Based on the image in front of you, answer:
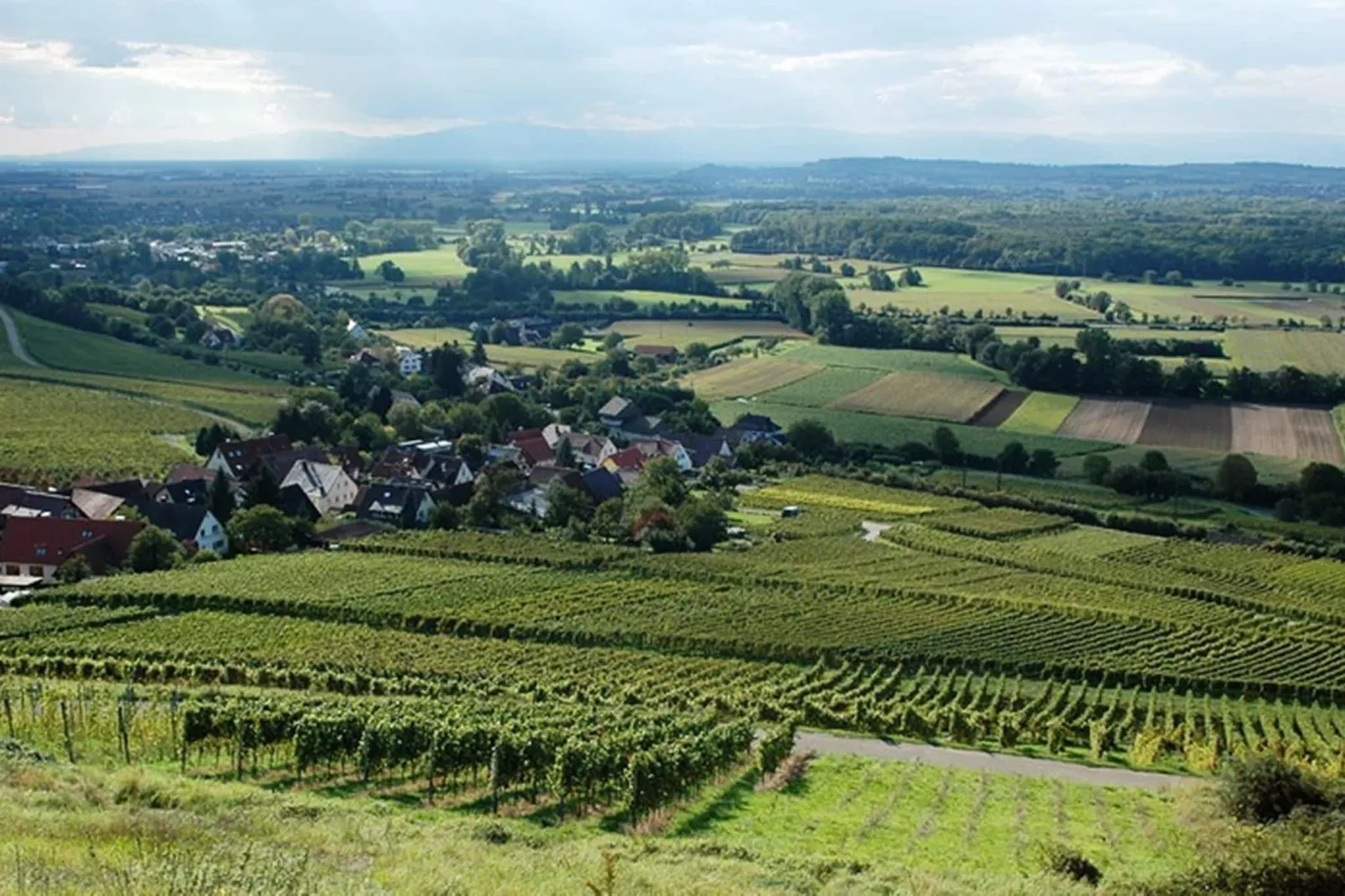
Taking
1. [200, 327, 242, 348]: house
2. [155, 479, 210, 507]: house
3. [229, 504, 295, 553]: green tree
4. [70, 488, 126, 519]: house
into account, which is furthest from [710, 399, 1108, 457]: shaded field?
[70, 488, 126, 519]: house

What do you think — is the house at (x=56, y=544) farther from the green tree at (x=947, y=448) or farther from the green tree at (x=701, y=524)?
the green tree at (x=947, y=448)

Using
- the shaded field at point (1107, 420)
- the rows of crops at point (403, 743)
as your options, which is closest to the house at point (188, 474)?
the rows of crops at point (403, 743)

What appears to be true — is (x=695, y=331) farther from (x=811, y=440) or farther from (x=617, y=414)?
(x=811, y=440)

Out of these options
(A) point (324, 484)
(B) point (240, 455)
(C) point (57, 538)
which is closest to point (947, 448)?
(A) point (324, 484)

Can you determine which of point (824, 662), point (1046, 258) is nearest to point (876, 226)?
point (1046, 258)

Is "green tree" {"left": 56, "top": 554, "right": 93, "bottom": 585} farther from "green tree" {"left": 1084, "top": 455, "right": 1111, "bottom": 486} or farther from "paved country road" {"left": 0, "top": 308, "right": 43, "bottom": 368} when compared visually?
"green tree" {"left": 1084, "top": 455, "right": 1111, "bottom": 486}
